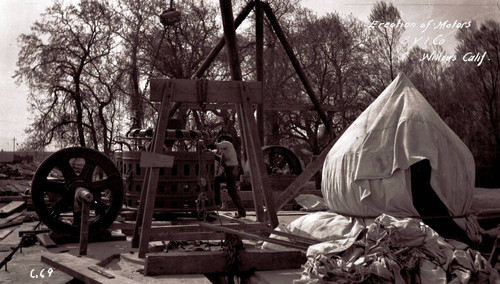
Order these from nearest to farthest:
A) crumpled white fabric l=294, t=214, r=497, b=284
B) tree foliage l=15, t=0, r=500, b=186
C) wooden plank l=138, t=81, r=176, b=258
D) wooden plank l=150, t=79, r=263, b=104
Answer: crumpled white fabric l=294, t=214, r=497, b=284, wooden plank l=138, t=81, r=176, b=258, wooden plank l=150, t=79, r=263, b=104, tree foliage l=15, t=0, r=500, b=186

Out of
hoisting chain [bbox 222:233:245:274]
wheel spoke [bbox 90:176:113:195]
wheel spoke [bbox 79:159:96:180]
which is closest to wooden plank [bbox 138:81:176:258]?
hoisting chain [bbox 222:233:245:274]

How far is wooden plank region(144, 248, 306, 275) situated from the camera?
588cm

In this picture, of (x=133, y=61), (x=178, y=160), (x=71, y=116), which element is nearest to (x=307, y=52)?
(x=133, y=61)

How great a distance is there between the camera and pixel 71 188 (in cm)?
844

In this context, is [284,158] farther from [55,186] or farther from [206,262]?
[206,262]

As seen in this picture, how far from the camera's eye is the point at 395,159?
6941 mm

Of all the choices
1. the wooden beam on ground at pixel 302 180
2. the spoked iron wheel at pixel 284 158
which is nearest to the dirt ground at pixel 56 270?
the wooden beam on ground at pixel 302 180

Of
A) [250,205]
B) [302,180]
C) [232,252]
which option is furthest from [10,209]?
[232,252]

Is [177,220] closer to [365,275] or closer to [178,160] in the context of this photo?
[178,160]

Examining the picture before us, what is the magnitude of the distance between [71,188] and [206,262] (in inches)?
136

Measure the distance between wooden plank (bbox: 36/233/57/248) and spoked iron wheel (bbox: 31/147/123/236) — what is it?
260 mm

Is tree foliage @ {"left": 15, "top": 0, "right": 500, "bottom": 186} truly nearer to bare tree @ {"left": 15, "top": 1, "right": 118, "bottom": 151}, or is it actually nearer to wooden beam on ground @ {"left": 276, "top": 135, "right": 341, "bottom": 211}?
bare tree @ {"left": 15, "top": 1, "right": 118, "bottom": 151}

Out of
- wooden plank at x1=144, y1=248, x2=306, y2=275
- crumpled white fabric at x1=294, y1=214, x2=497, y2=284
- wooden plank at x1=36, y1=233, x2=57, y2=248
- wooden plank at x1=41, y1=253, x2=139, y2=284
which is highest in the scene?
crumpled white fabric at x1=294, y1=214, x2=497, y2=284

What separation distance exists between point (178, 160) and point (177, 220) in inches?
47.5
